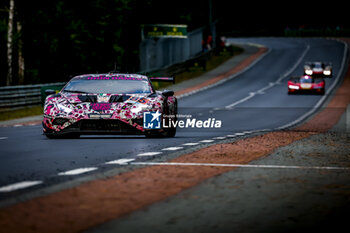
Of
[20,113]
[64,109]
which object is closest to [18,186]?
[64,109]

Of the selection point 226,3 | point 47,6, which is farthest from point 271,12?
point 47,6

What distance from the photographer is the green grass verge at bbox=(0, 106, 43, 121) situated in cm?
3269

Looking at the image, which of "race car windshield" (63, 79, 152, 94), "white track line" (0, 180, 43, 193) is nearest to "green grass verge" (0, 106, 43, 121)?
"race car windshield" (63, 79, 152, 94)

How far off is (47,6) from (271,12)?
10373 cm

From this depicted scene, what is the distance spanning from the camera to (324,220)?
7.06 metres

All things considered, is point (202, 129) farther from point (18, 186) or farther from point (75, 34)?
point (75, 34)

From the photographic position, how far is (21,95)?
1475 inches

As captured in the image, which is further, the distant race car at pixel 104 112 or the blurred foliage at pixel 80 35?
the blurred foliage at pixel 80 35

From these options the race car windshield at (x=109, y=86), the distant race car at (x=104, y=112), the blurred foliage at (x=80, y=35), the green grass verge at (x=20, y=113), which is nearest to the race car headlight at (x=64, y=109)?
the distant race car at (x=104, y=112)

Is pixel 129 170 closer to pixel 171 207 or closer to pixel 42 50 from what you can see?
pixel 171 207

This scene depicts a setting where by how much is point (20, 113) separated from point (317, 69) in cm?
3779

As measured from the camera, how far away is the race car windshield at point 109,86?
1655cm

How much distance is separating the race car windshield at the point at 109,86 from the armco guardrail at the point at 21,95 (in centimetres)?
1951

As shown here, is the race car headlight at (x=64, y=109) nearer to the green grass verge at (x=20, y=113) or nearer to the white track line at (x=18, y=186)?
the white track line at (x=18, y=186)
